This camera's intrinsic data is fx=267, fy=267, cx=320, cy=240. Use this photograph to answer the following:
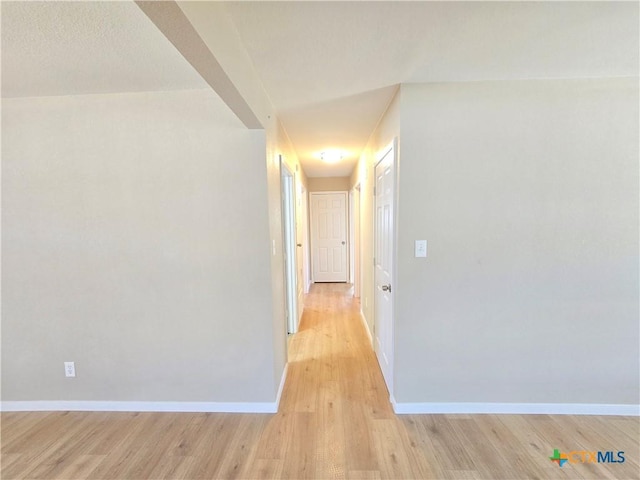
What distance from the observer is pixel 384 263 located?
Result: 2.31 metres

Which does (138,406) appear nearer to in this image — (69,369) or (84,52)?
(69,369)

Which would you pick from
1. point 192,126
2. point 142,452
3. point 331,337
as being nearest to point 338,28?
point 192,126

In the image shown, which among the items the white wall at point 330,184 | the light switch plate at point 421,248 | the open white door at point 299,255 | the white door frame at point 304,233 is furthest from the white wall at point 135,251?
the white wall at point 330,184

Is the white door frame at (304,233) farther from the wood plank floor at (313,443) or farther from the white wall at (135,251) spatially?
the wood plank floor at (313,443)

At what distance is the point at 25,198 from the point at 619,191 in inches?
154

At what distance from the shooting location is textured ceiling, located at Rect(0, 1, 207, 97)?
1.10m

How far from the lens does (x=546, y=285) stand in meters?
1.78

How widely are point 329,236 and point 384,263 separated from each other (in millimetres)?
3324

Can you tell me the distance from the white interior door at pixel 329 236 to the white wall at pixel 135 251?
12.4ft

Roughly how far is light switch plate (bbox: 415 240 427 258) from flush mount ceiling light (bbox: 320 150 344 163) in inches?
79.6

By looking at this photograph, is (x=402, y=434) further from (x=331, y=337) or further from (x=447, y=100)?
(x=447, y=100)

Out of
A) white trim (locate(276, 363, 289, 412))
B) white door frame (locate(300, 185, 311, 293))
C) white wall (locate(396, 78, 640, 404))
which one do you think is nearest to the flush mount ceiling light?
white door frame (locate(300, 185, 311, 293))

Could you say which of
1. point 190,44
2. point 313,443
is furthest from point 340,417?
point 190,44

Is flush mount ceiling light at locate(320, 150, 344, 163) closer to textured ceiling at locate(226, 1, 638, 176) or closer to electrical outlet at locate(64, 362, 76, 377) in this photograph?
textured ceiling at locate(226, 1, 638, 176)
